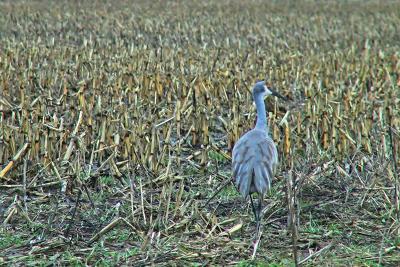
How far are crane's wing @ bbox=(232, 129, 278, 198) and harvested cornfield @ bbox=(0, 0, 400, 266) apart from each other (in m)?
0.24

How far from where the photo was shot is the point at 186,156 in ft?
25.6

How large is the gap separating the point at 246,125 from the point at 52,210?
2609mm

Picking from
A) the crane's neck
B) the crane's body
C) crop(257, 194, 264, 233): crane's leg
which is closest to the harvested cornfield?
crop(257, 194, 264, 233): crane's leg

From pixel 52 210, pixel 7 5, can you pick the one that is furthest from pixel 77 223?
pixel 7 5

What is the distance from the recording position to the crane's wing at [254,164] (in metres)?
5.69

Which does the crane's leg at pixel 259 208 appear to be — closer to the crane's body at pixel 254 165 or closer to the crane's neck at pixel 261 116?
the crane's body at pixel 254 165

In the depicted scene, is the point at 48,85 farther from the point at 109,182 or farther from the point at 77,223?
the point at 77,223

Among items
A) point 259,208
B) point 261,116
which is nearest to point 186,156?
point 261,116

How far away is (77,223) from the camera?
583cm

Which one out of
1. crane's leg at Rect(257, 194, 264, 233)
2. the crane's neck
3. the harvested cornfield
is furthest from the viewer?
the crane's neck

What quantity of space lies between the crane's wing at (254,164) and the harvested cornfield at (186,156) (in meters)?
0.24

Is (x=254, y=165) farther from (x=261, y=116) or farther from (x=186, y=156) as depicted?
(x=186, y=156)

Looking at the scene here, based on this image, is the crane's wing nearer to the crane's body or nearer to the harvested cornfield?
the crane's body

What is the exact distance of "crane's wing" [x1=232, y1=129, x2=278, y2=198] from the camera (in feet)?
18.7
